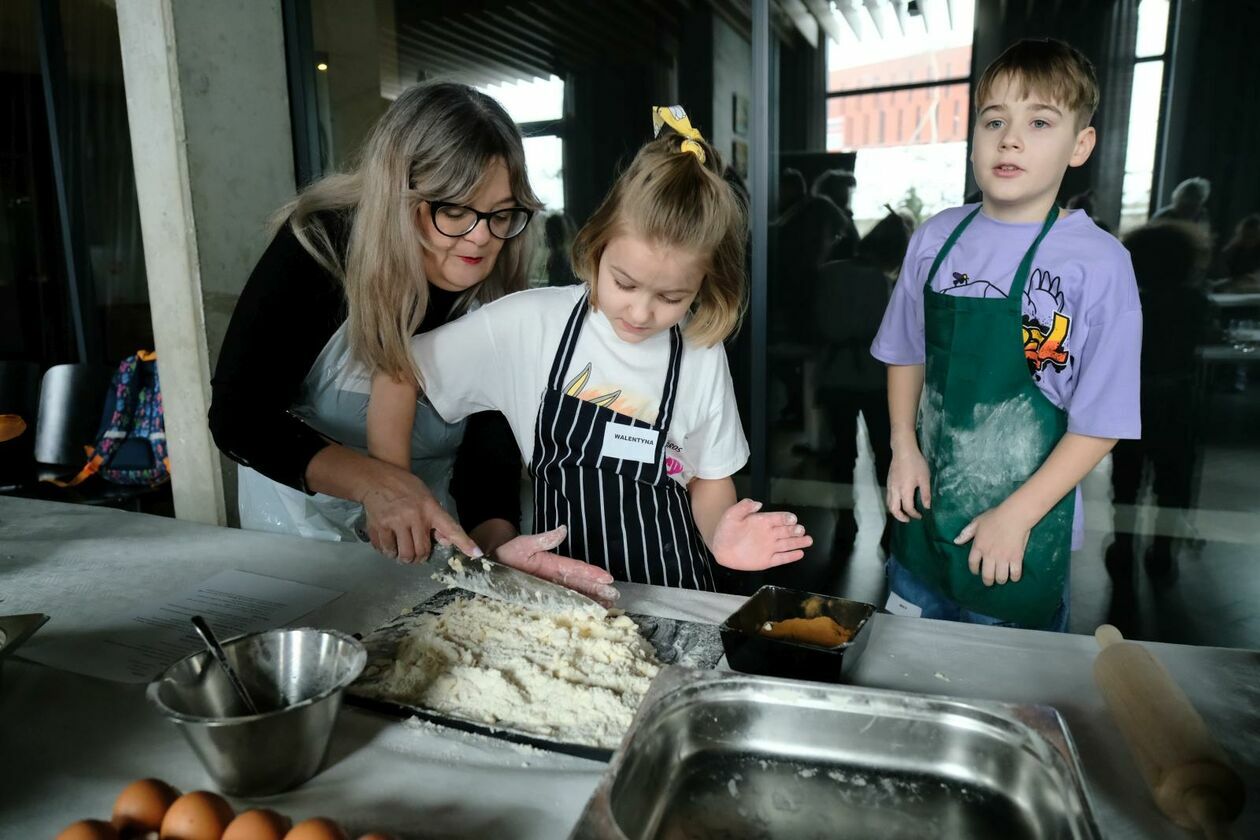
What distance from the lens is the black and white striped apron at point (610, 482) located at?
5.11 feet

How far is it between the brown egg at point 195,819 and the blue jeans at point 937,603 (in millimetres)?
1319

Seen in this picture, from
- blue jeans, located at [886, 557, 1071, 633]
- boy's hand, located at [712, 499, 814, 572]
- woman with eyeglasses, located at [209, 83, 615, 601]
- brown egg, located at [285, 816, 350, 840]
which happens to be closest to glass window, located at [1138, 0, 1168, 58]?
blue jeans, located at [886, 557, 1071, 633]

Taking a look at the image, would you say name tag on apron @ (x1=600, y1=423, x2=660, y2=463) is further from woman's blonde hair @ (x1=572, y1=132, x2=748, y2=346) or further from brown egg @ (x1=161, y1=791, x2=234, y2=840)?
brown egg @ (x1=161, y1=791, x2=234, y2=840)

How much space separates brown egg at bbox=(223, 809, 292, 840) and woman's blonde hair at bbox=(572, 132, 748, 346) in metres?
0.98

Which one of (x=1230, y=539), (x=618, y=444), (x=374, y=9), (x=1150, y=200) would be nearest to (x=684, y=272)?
(x=618, y=444)

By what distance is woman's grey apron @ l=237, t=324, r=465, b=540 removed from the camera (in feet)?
5.73

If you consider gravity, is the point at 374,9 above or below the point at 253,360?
above

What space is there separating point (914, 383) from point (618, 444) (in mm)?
710

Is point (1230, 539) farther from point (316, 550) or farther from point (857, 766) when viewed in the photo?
point (316, 550)

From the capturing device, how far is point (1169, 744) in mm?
796

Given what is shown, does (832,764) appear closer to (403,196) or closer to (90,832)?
(90,832)

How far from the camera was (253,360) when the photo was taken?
5.19ft

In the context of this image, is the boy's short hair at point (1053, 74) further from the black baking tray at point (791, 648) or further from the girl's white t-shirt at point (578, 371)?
the black baking tray at point (791, 648)

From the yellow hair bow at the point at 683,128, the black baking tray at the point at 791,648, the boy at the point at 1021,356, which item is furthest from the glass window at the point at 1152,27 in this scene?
the black baking tray at the point at 791,648
